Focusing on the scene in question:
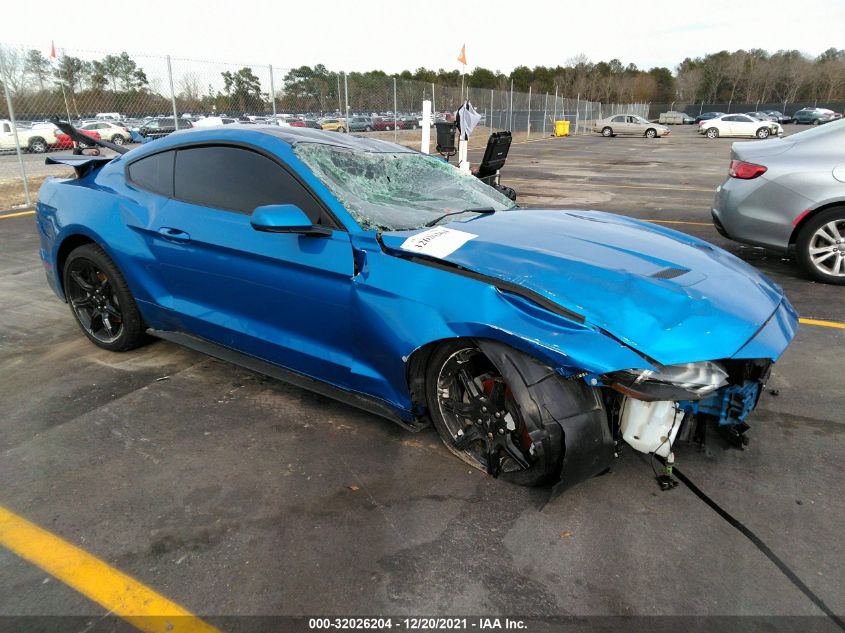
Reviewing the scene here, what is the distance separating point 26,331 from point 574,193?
33.1ft

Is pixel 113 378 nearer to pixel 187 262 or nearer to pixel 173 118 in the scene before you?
pixel 187 262

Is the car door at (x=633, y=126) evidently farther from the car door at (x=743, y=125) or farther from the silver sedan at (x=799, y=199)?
the silver sedan at (x=799, y=199)

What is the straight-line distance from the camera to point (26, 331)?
449 centimetres

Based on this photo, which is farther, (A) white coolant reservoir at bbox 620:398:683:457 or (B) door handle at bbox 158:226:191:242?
(B) door handle at bbox 158:226:191:242

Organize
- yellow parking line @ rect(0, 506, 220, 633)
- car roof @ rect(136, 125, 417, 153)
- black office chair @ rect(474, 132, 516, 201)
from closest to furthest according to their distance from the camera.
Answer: yellow parking line @ rect(0, 506, 220, 633) → car roof @ rect(136, 125, 417, 153) → black office chair @ rect(474, 132, 516, 201)

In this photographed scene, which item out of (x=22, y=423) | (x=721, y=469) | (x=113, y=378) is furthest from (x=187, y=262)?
(x=721, y=469)

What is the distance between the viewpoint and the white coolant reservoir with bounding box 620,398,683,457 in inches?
95.2

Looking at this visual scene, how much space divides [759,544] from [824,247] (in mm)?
4292

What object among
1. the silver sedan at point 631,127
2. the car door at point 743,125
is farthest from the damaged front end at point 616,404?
the car door at point 743,125

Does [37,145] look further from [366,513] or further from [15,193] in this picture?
[366,513]

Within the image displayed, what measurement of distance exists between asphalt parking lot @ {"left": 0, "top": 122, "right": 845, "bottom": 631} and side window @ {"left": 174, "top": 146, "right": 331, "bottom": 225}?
3.68ft

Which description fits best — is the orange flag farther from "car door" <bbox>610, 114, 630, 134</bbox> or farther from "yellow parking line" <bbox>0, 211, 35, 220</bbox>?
"car door" <bbox>610, 114, 630, 134</bbox>

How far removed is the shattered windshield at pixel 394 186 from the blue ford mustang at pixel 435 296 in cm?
2

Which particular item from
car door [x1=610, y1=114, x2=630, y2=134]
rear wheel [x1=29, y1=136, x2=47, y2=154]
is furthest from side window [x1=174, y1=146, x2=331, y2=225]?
car door [x1=610, y1=114, x2=630, y2=134]
